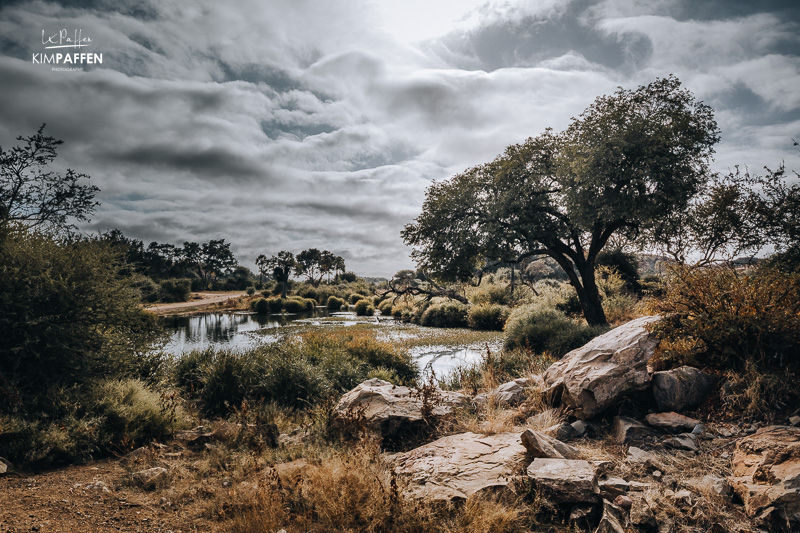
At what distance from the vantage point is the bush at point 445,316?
22.7 meters

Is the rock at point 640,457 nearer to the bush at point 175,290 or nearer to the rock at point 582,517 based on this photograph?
the rock at point 582,517

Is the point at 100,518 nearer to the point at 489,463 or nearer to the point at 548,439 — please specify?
the point at 489,463

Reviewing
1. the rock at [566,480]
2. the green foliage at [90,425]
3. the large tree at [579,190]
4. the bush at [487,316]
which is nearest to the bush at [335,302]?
the bush at [487,316]

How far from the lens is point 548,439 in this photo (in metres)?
4.28

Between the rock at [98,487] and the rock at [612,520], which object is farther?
the rock at [98,487]

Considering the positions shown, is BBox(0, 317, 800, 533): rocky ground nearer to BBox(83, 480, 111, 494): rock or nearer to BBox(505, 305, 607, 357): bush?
BBox(83, 480, 111, 494): rock

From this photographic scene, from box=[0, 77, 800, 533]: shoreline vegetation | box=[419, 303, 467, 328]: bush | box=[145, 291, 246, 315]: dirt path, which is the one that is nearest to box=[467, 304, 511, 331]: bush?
box=[419, 303, 467, 328]: bush

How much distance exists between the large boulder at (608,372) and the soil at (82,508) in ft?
16.2

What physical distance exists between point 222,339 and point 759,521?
61.9ft

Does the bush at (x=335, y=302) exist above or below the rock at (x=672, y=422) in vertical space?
above

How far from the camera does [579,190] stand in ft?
37.5

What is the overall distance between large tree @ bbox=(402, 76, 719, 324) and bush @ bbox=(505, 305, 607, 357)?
176 centimetres

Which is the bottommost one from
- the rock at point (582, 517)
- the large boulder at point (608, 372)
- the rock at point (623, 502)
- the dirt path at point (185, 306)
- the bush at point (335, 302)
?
the rock at point (582, 517)

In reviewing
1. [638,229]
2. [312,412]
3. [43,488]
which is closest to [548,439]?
[312,412]
